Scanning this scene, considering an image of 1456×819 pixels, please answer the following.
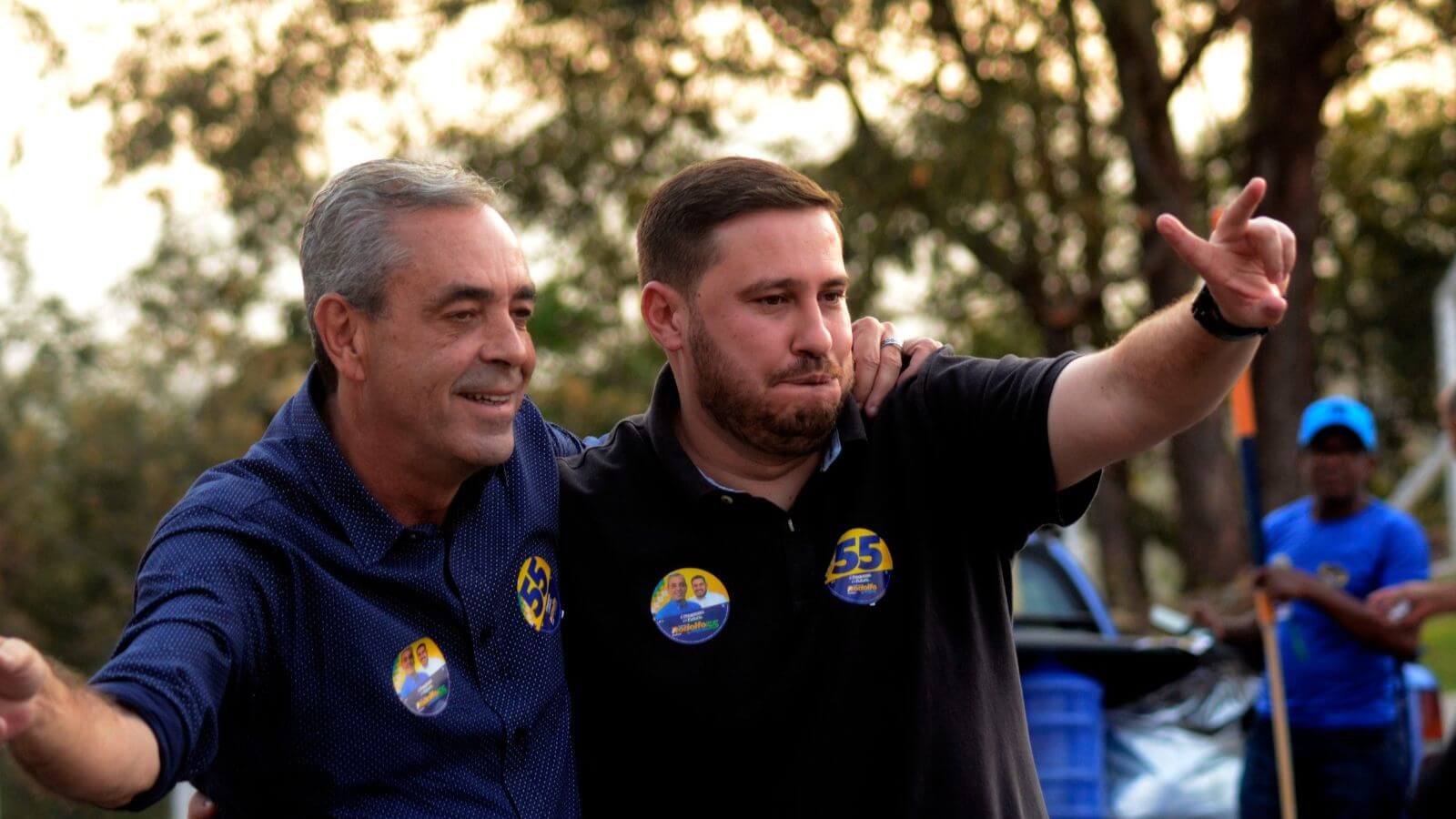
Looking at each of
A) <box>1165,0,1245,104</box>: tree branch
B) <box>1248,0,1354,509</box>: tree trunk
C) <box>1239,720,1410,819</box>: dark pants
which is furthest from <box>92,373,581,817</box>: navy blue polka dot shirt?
<box>1165,0,1245,104</box>: tree branch

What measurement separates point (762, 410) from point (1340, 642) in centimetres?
425

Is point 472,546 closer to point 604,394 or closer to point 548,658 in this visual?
point 548,658

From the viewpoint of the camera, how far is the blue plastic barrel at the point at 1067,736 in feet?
20.8

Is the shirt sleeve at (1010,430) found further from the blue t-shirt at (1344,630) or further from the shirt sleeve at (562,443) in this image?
the blue t-shirt at (1344,630)

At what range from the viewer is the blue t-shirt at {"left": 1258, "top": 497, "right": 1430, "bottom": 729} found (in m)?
6.63

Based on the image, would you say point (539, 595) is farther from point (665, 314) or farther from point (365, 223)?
point (365, 223)

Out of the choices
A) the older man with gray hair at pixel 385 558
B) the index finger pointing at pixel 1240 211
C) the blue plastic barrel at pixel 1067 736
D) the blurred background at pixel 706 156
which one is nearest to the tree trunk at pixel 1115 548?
the blurred background at pixel 706 156

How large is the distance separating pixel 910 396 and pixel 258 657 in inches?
52.7

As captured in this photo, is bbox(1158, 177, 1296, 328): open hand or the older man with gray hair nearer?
bbox(1158, 177, 1296, 328): open hand

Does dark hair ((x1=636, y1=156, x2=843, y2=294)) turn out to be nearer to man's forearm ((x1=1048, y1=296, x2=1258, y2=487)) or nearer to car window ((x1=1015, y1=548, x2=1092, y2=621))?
man's forearm ((x1=1048, y1=296, x2=1258, y2=487))

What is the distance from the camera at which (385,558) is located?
3.07 meters

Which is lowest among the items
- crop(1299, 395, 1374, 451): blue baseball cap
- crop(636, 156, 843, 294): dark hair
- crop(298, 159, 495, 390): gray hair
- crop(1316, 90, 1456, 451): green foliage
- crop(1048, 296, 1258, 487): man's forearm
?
crop(1048, 296, 1258, 487): man's forearm

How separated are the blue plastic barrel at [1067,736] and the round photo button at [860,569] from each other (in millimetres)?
3298

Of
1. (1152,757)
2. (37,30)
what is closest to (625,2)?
(37,30)
